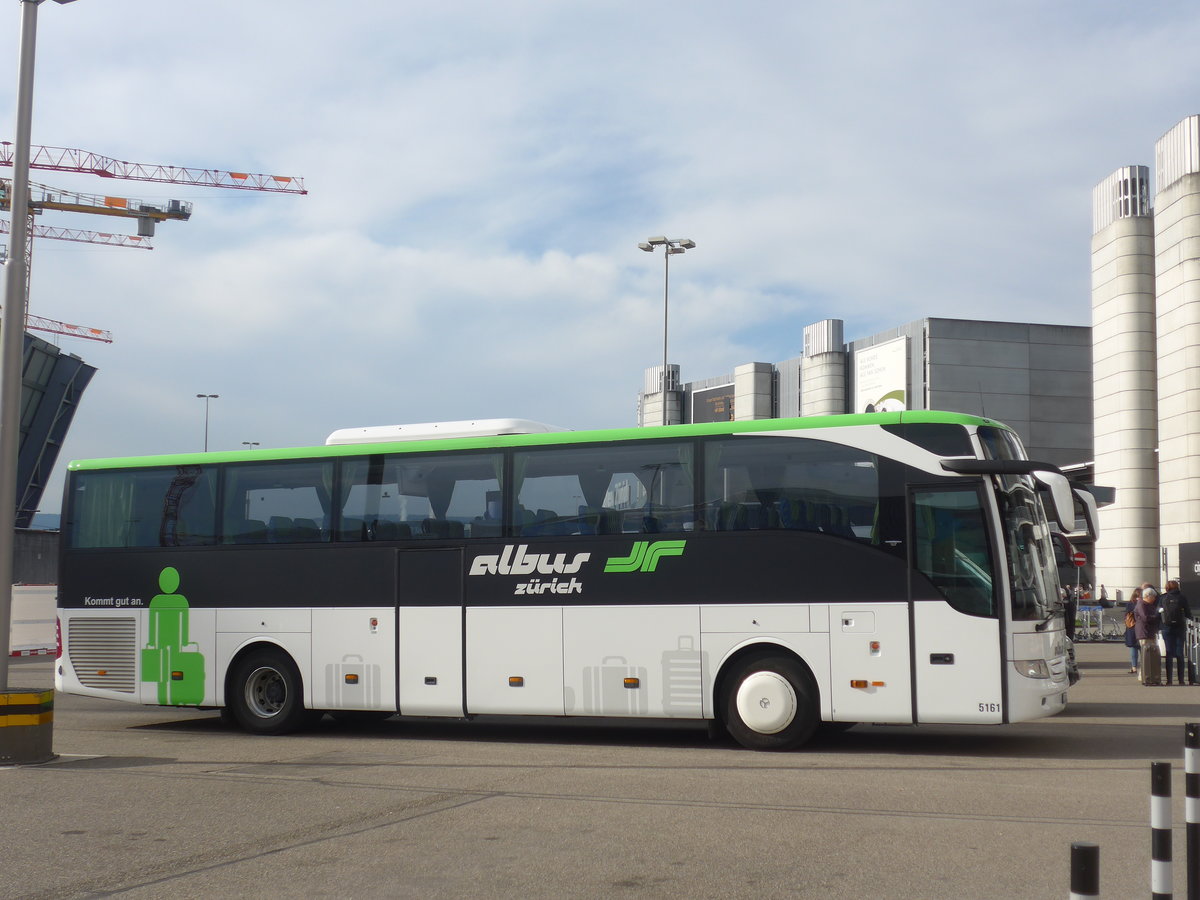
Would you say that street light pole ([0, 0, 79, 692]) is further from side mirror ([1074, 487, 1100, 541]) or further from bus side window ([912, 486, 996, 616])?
side mirror ([1074, 487, 1100, 541])

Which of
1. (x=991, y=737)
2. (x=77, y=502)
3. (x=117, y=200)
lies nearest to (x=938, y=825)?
(x=991, y=737)

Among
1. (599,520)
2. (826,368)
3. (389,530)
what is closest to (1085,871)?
(599,520)

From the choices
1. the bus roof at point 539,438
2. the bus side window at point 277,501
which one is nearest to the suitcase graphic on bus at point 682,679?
the bus roof at point 539,438

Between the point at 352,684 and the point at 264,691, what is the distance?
4.25ft

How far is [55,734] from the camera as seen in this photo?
47.9 ft

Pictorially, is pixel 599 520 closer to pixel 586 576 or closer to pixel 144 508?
pixel 586 576

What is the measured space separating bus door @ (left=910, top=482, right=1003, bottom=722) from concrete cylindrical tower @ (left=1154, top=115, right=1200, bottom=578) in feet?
102

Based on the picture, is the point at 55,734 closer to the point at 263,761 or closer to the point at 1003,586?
the point at 263,761

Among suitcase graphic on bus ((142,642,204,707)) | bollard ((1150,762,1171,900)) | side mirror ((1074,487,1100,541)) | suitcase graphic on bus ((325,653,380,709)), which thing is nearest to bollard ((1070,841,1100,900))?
bollard ((1150,762,1171,900))

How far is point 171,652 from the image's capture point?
1505 cm

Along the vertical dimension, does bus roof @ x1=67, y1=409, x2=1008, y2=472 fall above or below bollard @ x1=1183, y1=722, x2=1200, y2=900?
above

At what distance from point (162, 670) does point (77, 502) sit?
2408mm

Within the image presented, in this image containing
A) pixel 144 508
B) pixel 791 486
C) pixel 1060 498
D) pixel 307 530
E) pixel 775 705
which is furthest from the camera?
pixel 144 508

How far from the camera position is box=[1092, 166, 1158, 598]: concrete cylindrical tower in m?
44.4
